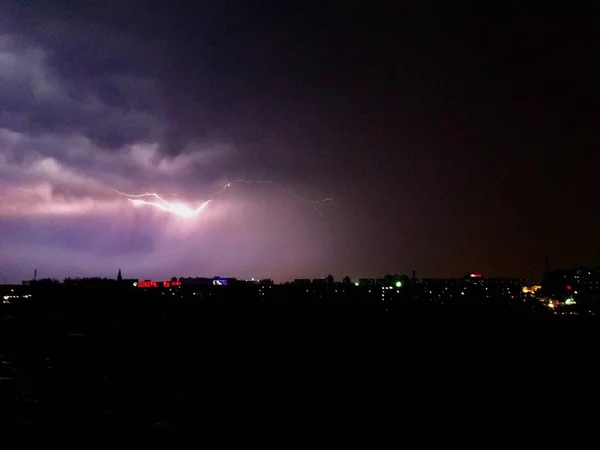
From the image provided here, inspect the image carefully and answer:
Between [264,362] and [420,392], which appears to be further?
[264,362]

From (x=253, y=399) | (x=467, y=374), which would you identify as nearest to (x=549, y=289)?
(x=467, y=374)

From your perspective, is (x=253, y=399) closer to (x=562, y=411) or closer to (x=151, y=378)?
(x=151, y=378)

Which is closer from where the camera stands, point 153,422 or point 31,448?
point 31,448

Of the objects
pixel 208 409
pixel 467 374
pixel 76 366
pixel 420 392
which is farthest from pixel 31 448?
pixel 467 374

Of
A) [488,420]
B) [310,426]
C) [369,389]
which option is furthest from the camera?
[369,389]

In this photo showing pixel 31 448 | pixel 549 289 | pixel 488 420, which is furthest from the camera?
pixel 549 289

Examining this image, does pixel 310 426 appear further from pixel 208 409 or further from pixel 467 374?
pixel 467 374

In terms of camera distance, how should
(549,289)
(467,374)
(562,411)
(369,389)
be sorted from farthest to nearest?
(549,289) → (467,374) → (369,389) → (562,411)

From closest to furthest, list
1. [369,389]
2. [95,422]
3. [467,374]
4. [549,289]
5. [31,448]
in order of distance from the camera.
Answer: [31,448], [95,422], [369,389], [467,374], [549,289]
